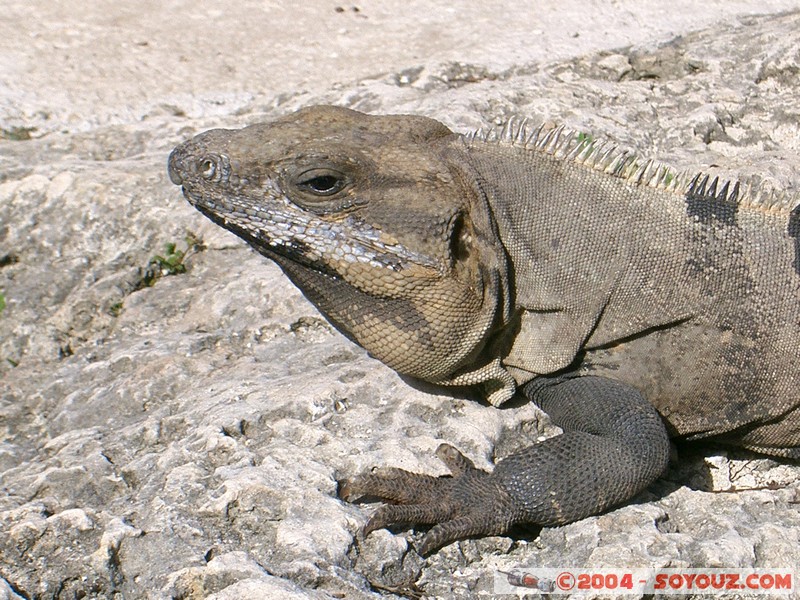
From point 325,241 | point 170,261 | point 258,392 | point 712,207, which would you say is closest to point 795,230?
point 712,207

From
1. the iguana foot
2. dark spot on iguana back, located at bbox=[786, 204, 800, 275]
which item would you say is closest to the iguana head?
the iguana foot

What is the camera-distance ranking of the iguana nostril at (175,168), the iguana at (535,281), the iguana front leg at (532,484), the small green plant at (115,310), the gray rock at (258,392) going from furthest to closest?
the small green plant at (115,310) < the iguana nostril at (175,168) < the iguana at (535,281) < the iguana front leg at (532,484) < the gray rock at (258,392)

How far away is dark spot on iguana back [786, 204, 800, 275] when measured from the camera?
3608 millimetres

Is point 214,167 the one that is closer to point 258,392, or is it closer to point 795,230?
point 258,392

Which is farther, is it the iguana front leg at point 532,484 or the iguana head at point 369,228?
the iguana head at point 369,228

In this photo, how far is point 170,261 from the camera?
495 centimetres

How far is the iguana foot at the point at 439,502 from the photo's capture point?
10.0ft

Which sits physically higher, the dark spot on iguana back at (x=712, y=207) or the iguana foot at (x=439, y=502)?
the dark spot on iguana back at (x=712, y=207)

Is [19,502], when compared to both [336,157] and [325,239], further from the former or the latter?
[336,157]

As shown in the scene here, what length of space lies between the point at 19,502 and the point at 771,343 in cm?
265

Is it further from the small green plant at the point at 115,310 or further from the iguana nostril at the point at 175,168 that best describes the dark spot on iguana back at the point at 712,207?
the small green plant at the point at 115,310

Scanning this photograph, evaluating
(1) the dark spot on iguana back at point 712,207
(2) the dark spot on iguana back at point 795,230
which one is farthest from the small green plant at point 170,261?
(2) the dark spot on iguana back at point 795,230

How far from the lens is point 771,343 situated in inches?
140

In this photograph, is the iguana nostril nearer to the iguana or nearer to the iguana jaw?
the iguana
